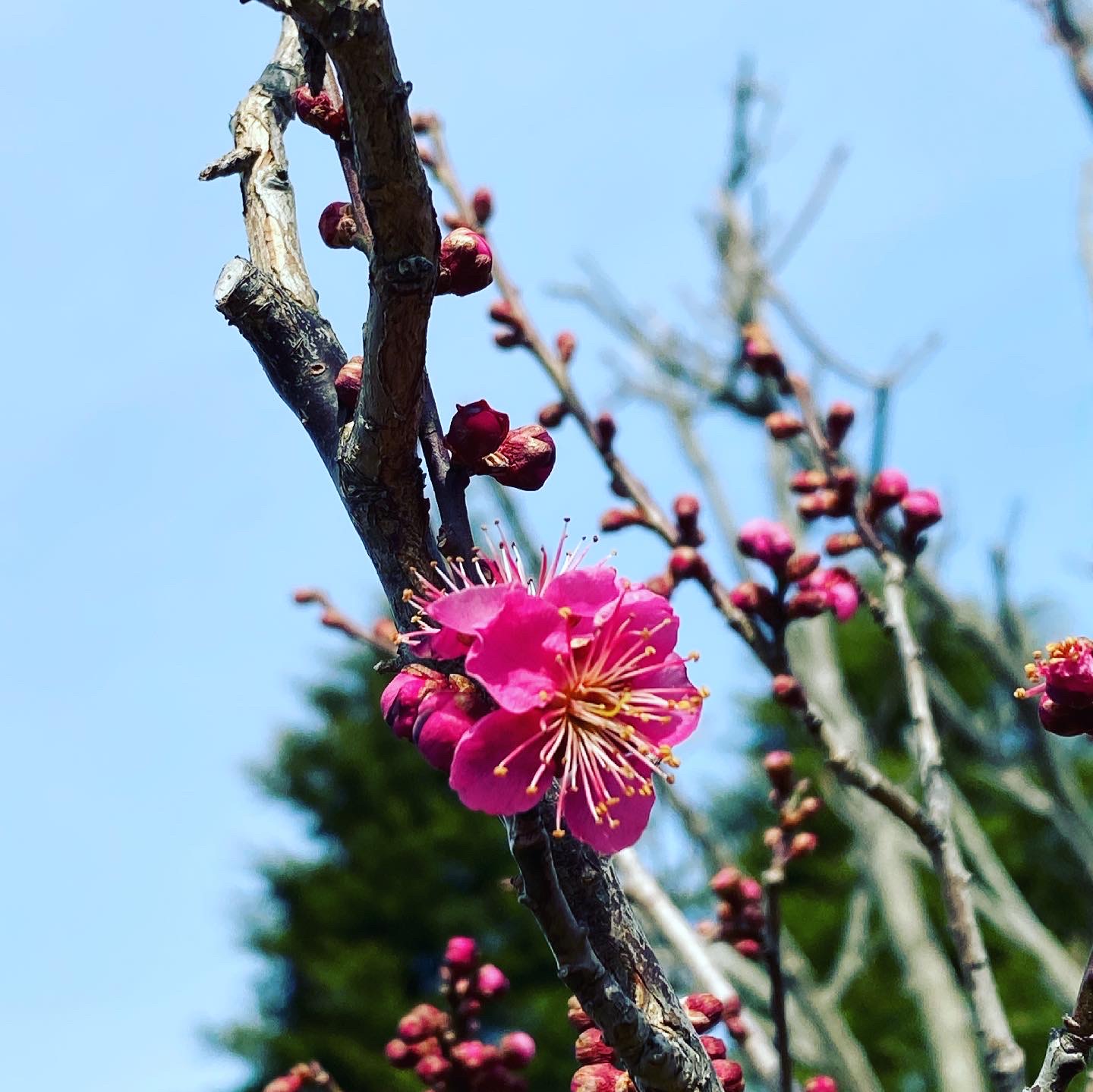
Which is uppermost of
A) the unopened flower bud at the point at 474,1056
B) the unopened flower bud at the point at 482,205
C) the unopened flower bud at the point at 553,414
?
the unopened flower bud at the point at 482,205

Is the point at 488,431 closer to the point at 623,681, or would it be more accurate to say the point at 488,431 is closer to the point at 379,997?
the point at 623,681

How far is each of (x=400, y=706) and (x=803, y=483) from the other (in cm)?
195

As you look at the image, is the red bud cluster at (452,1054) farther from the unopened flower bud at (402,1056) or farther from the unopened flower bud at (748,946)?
the unopened flower bud at (748,946)

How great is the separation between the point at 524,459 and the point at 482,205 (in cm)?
194

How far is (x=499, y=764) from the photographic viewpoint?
126 centimetres

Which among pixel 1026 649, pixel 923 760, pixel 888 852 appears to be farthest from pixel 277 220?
pixel 888 852

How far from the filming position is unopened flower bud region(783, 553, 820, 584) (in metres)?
2.58

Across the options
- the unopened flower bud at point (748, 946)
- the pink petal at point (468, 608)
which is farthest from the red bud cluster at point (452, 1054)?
the pink petal at point (468, 608)

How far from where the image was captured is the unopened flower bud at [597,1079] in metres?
1.32

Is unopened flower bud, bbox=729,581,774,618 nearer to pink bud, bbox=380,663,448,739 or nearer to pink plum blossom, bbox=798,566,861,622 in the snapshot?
pink plum blossom, bbox=798,566,861,622

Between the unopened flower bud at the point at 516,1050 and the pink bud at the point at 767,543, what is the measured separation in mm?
1066

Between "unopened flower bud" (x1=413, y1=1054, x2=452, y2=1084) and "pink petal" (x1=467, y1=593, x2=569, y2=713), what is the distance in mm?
1371

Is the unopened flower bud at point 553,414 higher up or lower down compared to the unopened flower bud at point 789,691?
higher up

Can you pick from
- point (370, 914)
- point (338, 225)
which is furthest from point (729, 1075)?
point (370, 914)
